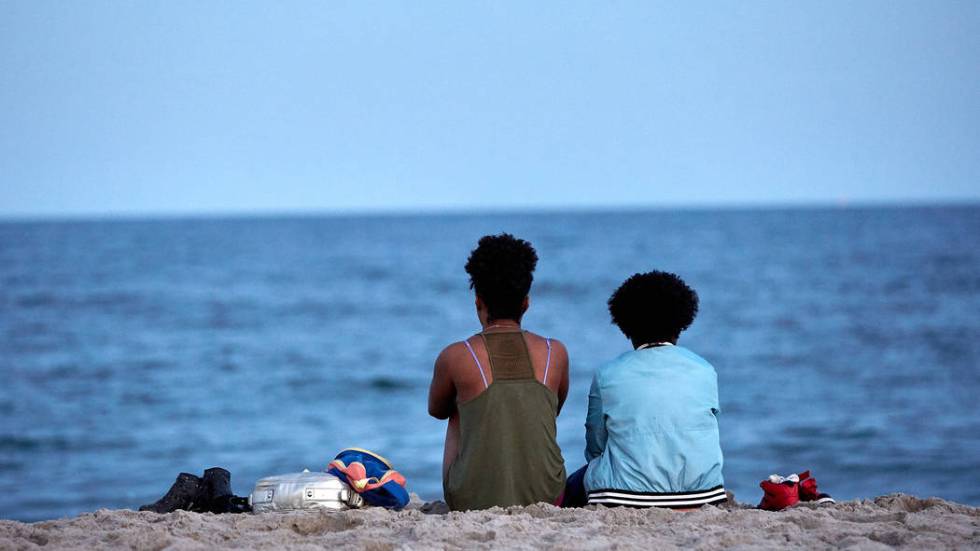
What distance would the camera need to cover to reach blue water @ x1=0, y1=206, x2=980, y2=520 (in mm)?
10031

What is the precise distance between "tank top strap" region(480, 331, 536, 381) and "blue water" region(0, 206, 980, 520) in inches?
177

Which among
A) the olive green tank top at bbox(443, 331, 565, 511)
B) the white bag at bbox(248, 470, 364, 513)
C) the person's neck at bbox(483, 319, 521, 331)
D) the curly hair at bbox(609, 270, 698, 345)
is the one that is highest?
the curly hair at bbox(609, 270, 698, 345)

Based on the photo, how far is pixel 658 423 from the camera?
4.41 m

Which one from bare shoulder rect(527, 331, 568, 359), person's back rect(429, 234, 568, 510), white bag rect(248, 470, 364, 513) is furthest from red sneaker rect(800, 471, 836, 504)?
white bag rect(248, 470, 364, 513)

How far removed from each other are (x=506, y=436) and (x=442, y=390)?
0.34m

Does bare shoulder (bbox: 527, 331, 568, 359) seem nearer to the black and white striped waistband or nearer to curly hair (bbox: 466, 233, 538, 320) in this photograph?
curly hair (bbox: 466, 233, 538, 320)

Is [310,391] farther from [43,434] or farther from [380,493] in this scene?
[380,493]

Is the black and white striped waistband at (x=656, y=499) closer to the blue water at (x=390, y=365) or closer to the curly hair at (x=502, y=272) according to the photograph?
the curly hair at (x=502, y=272)

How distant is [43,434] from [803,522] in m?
9.46

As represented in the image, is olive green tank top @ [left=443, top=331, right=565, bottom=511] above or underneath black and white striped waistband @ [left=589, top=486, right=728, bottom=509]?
above

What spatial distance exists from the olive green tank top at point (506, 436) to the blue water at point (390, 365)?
429cm

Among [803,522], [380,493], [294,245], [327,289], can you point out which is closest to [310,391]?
[380,493]

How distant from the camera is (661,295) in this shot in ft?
14.9

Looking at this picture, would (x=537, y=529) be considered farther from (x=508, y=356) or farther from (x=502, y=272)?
(x=502, y=272)
